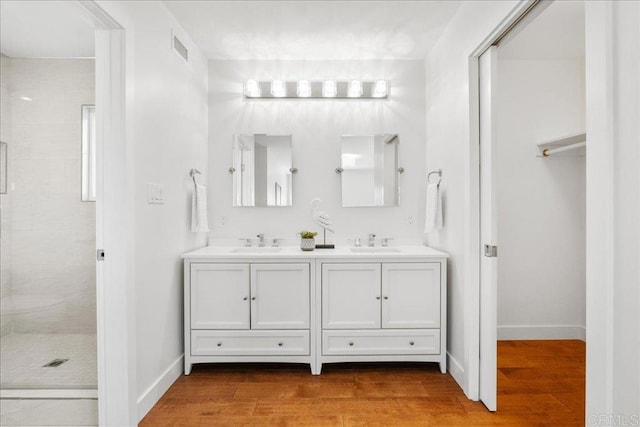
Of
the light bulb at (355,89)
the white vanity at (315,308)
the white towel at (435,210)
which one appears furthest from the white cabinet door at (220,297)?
the light bulb at (355,89)

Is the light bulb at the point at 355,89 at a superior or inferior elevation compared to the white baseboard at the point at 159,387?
superior

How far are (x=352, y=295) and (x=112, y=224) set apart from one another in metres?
1.51

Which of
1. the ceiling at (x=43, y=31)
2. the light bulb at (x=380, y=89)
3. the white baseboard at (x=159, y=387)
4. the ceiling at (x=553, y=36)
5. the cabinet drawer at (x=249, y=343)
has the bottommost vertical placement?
the white baseboard at (x=159, y=387)

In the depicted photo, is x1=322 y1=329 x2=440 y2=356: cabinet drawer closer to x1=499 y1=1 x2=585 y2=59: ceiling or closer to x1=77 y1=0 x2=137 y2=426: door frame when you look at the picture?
x1=77 y1=0 x2=137 y2=426: door frame

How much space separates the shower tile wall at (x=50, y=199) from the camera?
274cm

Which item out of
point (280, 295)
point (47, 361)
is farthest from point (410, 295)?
point (47, 361)

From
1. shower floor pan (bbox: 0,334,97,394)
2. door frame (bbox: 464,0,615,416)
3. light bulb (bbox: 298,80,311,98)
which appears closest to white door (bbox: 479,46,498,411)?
door frame (bbox: 464,0,615,416)

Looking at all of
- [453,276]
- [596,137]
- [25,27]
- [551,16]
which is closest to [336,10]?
[551,16]

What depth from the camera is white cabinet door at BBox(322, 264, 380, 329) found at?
2.32 meters

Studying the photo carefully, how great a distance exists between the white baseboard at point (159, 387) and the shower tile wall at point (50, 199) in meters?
1.13

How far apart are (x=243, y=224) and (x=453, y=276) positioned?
1.73 meters

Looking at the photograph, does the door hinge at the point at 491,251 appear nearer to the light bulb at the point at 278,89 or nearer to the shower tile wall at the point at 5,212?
the light bulb at the point at 278,89

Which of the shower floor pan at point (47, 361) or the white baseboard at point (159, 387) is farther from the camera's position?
the shower floor pan at point (47, 361)

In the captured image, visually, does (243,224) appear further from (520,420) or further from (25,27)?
(520,420)
